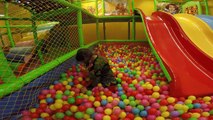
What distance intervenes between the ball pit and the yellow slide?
22.8 inches

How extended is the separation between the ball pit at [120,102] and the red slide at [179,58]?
0.08 metres

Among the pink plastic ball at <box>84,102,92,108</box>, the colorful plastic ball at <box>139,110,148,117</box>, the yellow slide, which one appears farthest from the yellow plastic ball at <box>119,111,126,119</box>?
the yellow slide

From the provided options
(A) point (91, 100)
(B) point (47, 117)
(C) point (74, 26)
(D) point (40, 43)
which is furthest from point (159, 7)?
(B) point (47, 117)

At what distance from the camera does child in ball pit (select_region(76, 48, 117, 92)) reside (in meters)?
1.53

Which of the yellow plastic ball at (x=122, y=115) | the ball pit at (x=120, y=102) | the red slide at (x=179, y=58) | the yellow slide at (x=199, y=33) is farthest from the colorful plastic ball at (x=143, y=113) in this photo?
the yellow slide at (x=199, y=33)

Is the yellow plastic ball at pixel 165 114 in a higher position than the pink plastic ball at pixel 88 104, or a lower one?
lower

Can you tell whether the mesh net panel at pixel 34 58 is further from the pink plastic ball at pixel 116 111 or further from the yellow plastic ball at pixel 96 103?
the pink plastic ball at pixel 116 111

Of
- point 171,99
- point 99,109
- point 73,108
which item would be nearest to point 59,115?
point 73,108

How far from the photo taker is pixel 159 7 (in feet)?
13.6

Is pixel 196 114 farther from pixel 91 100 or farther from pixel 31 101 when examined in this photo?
pixel 31 101

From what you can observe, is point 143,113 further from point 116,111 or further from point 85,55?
point 85,55

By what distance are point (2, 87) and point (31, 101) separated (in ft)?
0.97

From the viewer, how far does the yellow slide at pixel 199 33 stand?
196 cm

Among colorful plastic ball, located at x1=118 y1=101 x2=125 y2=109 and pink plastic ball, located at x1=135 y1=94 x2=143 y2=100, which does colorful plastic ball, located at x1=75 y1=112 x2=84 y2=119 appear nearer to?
colorful plastic ball, located at x1=118 y1=101 x2=125 y2=109
